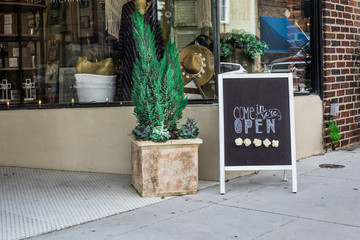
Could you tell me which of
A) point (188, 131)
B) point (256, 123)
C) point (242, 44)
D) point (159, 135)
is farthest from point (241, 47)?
point (159, 135)

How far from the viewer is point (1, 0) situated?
7367 mm

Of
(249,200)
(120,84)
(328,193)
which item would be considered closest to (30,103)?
(120,84)

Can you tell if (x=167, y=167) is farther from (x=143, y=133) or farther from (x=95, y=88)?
(x=95, y=88)

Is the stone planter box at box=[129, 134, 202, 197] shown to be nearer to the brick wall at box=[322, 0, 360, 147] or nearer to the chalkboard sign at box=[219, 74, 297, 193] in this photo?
the chalkboard sign at box=[219, 74, 297, 193]

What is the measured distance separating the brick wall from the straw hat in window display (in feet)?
7.05

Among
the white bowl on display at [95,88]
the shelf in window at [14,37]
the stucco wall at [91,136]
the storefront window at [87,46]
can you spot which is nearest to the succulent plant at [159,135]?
the stucco wall at [91,136]

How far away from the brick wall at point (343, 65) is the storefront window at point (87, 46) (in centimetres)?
220

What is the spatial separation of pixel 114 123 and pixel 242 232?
9.52 feet

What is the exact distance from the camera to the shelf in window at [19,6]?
7.32m

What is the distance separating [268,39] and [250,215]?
3.20 meters

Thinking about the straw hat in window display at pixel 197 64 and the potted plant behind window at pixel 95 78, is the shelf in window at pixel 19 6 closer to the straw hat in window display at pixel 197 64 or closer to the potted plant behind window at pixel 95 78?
the potted plant behind window at pixel 95 78

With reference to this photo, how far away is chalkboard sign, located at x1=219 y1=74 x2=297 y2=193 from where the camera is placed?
5.32m

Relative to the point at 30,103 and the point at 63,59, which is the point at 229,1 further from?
the point at 30,103

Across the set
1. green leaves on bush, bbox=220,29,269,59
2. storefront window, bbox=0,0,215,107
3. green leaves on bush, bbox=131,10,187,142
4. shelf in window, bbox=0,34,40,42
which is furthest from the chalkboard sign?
shelf in window, bbox=0,34,40,42
